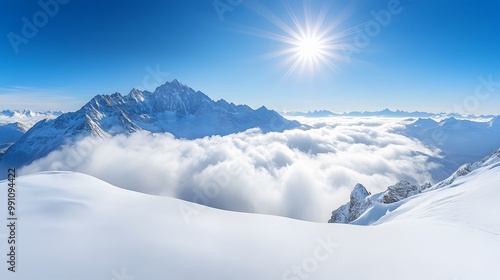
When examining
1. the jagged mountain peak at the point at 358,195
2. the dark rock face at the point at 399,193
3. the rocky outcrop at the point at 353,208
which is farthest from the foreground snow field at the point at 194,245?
the jagged mountain peak at the point at 358,195

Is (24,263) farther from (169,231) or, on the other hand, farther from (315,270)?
(315,270)

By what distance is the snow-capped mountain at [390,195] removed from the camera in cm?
3297

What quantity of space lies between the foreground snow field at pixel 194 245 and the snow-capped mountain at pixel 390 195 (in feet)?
79.4

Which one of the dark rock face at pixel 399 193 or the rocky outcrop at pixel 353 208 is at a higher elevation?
the dark rock face at pixel 399 193

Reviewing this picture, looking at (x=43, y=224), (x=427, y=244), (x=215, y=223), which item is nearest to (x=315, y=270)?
(x=215, y=223)

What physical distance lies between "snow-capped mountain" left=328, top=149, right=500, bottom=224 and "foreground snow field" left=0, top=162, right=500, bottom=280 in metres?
24.2

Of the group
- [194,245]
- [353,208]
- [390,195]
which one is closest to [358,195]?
[353,208]

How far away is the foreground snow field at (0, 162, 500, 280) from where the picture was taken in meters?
5.40

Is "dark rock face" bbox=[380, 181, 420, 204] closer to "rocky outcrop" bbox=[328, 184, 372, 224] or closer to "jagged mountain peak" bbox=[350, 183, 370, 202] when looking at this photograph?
"rocky outcrop" bbox=[328, 184, 372, 224]

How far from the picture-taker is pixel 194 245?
648 cm

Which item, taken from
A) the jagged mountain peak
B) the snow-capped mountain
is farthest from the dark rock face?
the jagged mountain peak

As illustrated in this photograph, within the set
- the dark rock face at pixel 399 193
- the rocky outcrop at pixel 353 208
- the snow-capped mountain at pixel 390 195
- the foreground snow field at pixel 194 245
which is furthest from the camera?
the rocky outcrop at pixel 353 208

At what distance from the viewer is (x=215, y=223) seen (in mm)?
8188

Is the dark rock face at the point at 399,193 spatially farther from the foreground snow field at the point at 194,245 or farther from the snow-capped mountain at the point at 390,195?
the foreground snow field at the point at 194,245
